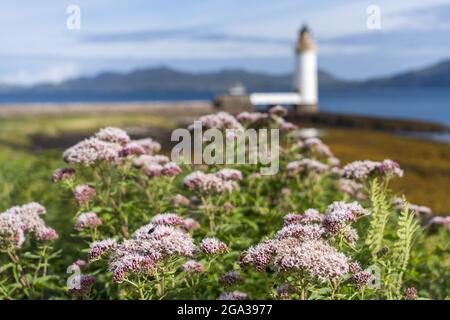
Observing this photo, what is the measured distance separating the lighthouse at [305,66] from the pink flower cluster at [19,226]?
2415 inches

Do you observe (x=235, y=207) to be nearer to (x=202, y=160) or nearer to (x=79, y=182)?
(x=202, y=160)

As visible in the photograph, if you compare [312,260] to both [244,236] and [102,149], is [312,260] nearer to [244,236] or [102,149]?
[244,236]

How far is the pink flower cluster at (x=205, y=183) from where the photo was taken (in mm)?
4938

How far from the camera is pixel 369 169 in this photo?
4.94 m

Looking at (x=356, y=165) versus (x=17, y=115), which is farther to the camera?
(x=17, y=115)

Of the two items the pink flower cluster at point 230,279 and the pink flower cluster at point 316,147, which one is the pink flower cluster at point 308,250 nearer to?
the pink flower cluster at point 230,279

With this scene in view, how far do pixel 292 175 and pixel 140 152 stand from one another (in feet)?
6.32

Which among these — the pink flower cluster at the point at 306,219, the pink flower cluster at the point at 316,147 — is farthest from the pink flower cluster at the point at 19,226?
the pink flower cluster at the point at 316,147

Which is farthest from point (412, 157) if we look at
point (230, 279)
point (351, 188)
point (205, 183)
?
point (230, 279)

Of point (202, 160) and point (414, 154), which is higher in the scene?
point (202, 160)

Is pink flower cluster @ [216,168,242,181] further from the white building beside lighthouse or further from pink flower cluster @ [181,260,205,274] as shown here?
the white building beside lighthouse
